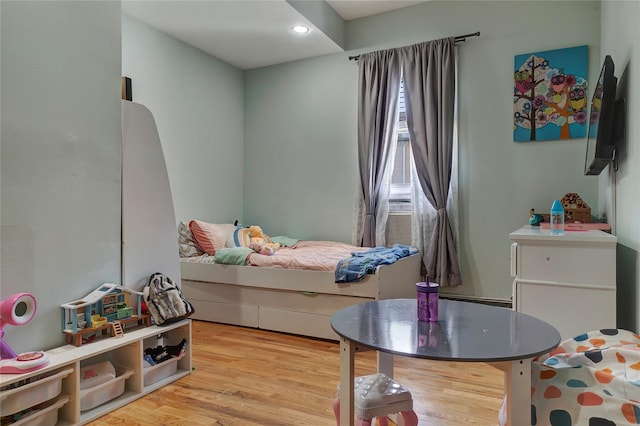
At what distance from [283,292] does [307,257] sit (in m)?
0.32

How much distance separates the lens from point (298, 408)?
1867mm

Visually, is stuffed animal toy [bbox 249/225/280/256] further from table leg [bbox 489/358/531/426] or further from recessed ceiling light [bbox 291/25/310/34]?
table leg [bbox 489/358/531/426]

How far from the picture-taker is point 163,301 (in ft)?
7.06

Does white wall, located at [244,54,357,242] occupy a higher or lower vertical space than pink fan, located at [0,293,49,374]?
higher

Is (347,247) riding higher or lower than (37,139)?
lower

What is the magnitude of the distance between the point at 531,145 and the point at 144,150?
2.95 meters

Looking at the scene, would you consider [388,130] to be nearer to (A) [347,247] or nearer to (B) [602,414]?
(A) [347,247]

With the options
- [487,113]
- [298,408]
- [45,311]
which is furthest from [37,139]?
[487,113]

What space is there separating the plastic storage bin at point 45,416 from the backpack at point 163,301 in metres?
0.54

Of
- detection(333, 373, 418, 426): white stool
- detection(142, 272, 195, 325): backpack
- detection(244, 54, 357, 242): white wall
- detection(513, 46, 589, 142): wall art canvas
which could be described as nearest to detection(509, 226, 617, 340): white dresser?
detection(333, 373, 418, 426): white stool

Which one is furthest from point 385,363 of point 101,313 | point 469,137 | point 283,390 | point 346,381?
point 469,137

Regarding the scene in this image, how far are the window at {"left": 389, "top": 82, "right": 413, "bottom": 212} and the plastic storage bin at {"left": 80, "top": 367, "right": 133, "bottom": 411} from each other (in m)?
2.69

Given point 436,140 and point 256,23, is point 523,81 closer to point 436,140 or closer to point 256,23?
point 436,140

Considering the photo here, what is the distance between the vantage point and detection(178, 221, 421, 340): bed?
2.82 m
